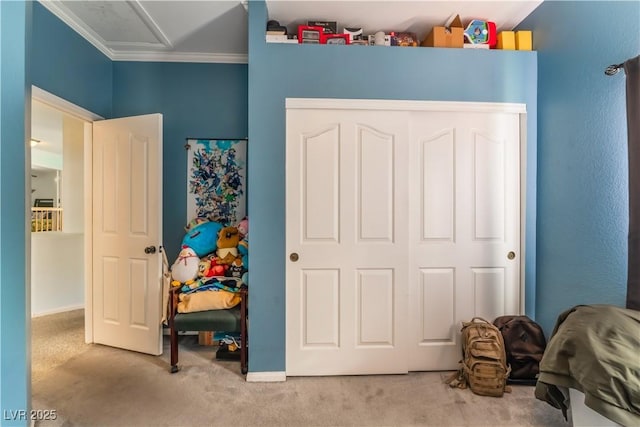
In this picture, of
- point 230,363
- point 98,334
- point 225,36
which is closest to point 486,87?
point 225,36

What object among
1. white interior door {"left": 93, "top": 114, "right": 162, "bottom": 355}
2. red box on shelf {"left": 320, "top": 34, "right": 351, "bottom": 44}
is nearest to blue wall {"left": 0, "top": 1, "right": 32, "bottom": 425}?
white interior door {"left": 93, "top": 114, "right": 162, "bottom": 355}

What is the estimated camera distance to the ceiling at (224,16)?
2.22 m

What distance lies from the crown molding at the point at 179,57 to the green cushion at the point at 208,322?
2.36 meters

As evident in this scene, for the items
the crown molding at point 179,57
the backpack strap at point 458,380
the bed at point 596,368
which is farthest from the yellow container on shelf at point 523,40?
the backpack strap at point 458,380

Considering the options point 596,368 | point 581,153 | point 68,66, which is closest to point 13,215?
point 68,66

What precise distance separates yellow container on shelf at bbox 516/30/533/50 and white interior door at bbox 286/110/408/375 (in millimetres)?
1097

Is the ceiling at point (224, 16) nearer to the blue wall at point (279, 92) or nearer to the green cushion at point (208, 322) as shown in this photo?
the blue wall at point (279, 92)

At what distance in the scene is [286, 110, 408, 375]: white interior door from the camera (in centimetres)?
220

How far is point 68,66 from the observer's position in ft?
7.84

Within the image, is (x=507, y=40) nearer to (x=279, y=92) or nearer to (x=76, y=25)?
(x=279, y=92)

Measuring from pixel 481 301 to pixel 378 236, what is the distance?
98cm

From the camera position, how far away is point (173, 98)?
294 centimetres

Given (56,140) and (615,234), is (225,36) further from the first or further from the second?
(56,140)

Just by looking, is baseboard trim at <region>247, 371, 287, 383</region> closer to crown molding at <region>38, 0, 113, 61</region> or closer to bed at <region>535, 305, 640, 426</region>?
bed at <region>535, 305, 640, 426</region>
